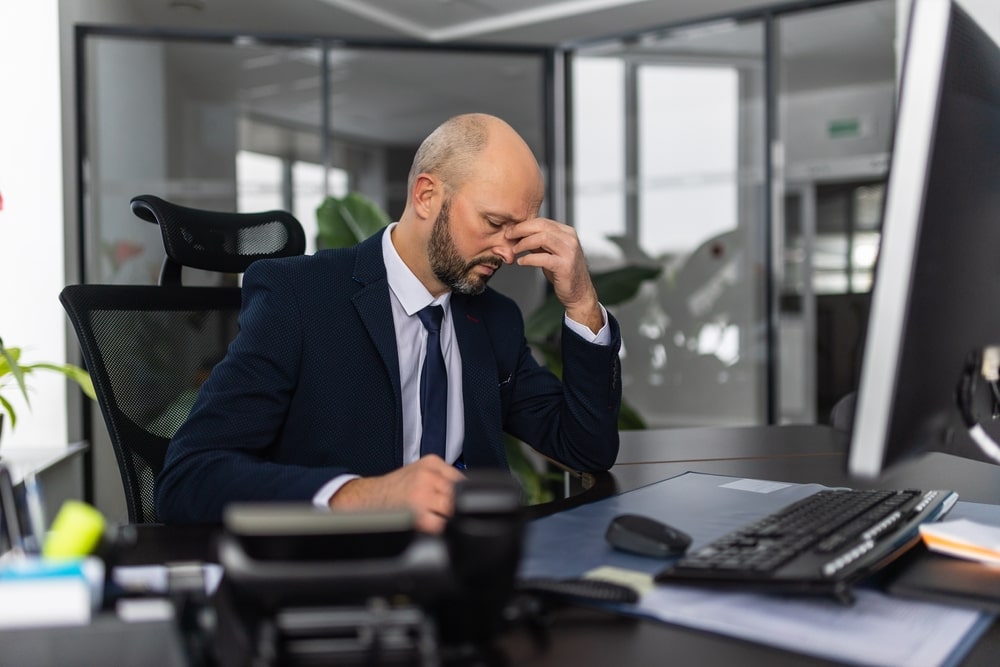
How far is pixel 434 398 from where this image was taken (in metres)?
1.48

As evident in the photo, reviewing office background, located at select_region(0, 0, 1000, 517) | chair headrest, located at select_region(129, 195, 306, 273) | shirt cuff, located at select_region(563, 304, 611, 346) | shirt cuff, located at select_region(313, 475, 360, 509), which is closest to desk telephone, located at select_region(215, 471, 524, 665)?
shirt cuff, located at select_region(313, 475, 360, 509)

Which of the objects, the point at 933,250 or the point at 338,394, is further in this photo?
the point at 338,394

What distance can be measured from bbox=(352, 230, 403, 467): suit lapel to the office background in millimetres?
2745

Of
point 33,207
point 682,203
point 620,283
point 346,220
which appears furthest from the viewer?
point 682,203

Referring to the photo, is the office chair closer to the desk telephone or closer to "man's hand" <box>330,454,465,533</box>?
"man's hand" <box>330,454,465,533</box>

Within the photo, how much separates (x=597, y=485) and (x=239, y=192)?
340 cm

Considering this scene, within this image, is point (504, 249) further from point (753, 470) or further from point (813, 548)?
point (813, 548)

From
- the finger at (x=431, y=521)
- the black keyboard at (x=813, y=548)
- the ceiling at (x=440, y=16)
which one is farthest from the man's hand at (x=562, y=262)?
the ceiling at (x=440, y=16)

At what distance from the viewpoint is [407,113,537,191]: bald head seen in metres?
1.48

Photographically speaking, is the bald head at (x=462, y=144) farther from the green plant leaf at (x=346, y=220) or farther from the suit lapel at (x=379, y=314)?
the green plant leaf at (x=346, y=220)

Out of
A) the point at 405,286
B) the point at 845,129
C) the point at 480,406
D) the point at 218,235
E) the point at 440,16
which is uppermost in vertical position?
the point at 440,16

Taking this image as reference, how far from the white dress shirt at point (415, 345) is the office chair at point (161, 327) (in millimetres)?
396

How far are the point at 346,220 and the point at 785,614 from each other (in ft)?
10.1

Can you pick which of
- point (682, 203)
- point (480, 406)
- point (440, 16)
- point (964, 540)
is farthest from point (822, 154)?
point (964, 540)
